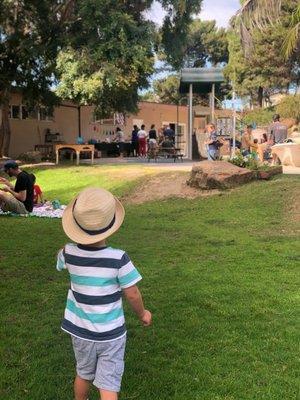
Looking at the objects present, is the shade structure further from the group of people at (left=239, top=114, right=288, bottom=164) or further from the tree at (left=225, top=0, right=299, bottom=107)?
the tree at (left=225, top=0, right=299, bottom=107)

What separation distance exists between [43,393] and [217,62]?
5985 cm

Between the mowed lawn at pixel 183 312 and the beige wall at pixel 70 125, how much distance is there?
19.3 metres

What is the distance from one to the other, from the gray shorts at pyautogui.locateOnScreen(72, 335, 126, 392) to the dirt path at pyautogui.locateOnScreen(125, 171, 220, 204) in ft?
Result: 31.4

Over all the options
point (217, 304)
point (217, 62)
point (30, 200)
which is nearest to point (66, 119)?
point (30, 200)

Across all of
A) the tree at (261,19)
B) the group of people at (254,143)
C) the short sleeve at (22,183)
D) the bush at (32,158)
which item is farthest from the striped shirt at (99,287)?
the bush at (32,158)

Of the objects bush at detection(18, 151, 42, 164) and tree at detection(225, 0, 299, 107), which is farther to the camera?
tree at detection(225, 0, 299, 107)

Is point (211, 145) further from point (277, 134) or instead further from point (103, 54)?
point (103, 54)

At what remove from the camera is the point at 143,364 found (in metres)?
3.82

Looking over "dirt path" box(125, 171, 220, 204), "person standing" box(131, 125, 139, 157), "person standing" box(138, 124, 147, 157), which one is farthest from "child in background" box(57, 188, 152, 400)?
"person standing" box(131, 125, 139, 157)

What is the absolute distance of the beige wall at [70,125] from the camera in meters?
28.0

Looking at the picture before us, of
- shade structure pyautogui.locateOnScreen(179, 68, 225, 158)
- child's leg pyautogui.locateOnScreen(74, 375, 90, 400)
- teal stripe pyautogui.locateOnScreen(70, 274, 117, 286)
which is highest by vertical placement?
shade structure pyautogui.locateOnScreen(179, 68, 225, 158)

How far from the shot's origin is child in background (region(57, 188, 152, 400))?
9.30ft

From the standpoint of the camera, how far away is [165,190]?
13.3 metres

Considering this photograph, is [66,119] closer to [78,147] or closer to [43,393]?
[78,147]
